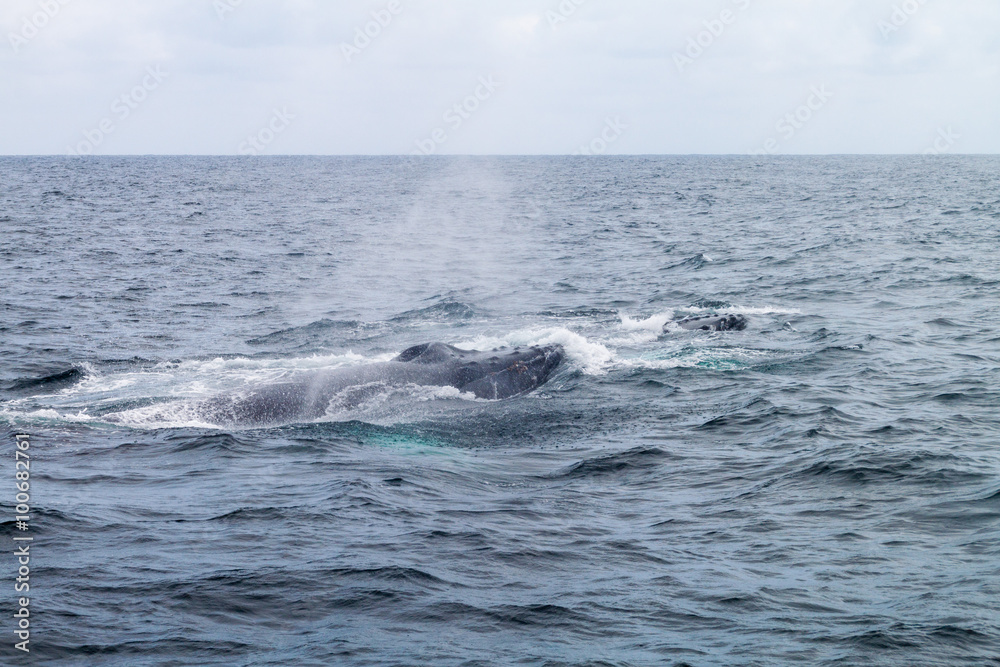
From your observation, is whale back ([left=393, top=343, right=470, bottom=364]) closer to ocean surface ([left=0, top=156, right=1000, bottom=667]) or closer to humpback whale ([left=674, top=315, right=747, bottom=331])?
ocean surface ([left=0, top=156, right=1000, bottom=667])

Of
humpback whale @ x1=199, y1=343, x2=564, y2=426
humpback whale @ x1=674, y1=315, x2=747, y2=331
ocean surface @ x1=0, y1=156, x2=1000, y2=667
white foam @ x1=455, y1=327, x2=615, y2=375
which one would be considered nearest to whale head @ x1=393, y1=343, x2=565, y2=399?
humpback whale @ x1=199, y1=343, x2=564, y2=426

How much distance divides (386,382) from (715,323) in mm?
9430

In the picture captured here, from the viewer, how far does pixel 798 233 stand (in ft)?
159

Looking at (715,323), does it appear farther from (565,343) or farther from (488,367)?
(488,367)

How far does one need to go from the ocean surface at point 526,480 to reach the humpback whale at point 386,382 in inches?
16.4

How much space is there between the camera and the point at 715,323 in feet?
77.0

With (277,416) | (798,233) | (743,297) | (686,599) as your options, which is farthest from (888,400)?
(798,233)

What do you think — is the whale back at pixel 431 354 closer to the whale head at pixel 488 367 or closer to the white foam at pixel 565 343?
the whale head at pixel 488 367

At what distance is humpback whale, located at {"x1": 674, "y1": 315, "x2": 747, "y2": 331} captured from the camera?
23297 mm

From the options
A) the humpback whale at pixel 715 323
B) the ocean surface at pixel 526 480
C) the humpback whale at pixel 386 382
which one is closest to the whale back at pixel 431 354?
the humpback whale at pixel 386 382

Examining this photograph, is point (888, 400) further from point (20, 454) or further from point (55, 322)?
point (55, 322)

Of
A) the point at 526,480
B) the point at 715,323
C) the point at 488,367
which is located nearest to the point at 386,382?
the point at 488,367

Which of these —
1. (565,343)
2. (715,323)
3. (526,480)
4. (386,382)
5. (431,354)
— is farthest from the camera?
(715,323)

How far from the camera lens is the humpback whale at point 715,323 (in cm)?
2330
